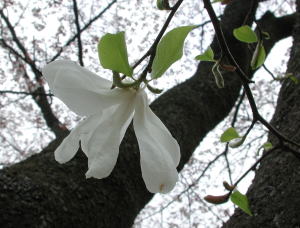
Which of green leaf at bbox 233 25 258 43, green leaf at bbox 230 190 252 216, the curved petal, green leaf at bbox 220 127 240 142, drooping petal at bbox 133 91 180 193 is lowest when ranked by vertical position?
green leaf at bbox 230 190 252 216

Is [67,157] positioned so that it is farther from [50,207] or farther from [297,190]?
[297,190]

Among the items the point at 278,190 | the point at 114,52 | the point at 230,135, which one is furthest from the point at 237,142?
the point at 114,52

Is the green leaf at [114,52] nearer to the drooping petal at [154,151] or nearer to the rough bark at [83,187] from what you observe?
the drooping petal at [154,151]

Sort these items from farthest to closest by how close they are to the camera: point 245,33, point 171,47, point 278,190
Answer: point 278,190 → point 245,33 → point 171,47

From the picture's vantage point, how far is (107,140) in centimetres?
38

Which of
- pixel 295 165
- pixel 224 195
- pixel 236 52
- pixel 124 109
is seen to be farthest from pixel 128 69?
pixel 236 52

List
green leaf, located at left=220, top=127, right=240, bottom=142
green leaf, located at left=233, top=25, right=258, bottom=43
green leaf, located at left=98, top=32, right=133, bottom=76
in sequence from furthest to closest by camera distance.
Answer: green leaf, located at left=220, top=127, right=240, bottom=142 → green leaf, located at left=233, top=25, right=258, bottom=43 → green leaf, located at left=98, top=32, right=133, bottom=76

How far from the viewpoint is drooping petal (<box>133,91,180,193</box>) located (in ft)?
1.21

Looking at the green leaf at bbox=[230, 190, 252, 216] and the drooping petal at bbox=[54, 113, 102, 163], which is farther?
the green leaf at bbox=[230, 190, 252, 216]

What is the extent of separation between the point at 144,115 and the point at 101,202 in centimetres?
58

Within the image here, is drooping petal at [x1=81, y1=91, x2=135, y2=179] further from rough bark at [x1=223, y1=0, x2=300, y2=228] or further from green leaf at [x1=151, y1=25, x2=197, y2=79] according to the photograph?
rough bark at [x1=223, y1=0, x2=300, y2=228]

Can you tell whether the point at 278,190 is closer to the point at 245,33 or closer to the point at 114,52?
the point at 245,33

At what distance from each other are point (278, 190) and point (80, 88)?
2.13 ft

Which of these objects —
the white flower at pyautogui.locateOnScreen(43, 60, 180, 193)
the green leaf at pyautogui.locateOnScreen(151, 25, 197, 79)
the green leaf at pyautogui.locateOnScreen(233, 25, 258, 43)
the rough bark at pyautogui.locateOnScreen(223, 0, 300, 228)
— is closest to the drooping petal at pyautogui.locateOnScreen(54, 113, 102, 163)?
the white flower at pyautogui.locateOnScreen(43, 60, 180, 193)
